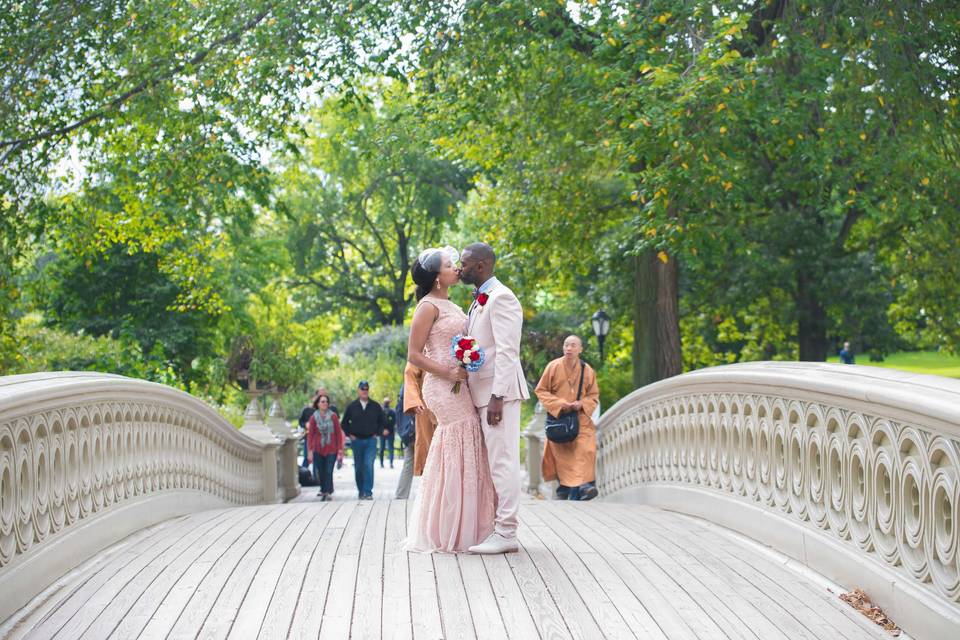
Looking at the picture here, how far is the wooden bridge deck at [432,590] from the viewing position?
16.4ft

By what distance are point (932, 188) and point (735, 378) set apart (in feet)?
32.1

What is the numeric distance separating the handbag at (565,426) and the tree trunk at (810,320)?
13.7 meters

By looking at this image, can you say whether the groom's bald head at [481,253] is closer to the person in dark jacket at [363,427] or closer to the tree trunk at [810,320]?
the person in dark jacket at [363,427]

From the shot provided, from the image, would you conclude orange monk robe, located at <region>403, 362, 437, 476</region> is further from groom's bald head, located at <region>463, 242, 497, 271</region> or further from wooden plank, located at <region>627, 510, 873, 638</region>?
groom's bald head, located at <region>463, 242, 497, 271</region>

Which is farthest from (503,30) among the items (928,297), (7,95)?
(928,297)

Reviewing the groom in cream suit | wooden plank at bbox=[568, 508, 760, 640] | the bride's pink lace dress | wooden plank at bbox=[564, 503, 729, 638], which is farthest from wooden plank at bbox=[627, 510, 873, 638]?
the bride's pink lace dress

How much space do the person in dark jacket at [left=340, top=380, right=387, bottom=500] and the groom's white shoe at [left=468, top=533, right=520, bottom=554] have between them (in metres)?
8.19

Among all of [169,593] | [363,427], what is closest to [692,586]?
[169,593]

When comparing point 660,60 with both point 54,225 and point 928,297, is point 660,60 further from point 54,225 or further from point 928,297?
point 928,297

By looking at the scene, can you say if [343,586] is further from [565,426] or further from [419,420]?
[565,426]

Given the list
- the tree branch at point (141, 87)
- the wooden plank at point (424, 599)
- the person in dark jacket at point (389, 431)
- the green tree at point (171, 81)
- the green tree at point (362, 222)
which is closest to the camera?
the wooden plank at point (424, 599)

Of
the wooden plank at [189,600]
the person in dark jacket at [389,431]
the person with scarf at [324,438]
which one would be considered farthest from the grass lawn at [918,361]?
the wooden plank at [189,600]

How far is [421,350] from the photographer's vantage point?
718cm

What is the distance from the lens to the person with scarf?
52.7ft
